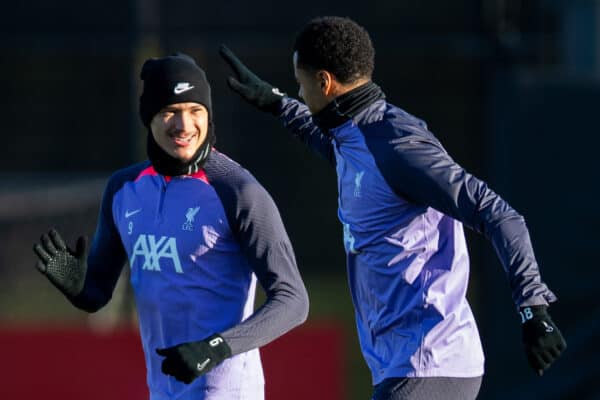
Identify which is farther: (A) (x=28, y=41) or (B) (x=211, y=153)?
(A) (x=28, y=41)

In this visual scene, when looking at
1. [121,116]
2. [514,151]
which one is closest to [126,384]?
[514,151]

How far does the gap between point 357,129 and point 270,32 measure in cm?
A: 523

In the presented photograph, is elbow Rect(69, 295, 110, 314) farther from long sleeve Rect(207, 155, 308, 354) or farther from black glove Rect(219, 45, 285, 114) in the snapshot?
black glove Rect(219, 45, 285, 114)

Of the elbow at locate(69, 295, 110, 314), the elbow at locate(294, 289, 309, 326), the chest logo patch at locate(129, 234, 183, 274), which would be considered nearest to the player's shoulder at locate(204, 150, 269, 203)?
the chest logo patch at locate(129, 234, 183, 274)

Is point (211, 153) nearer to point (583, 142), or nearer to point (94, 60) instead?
point (583, 142)

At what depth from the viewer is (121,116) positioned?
19.2m

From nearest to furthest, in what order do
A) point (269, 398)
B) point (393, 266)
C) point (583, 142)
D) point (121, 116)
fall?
point (393, 266), point (583, 142), point (269, 398), point (121, 116)

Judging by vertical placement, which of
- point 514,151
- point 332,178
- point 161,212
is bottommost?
point 332,178

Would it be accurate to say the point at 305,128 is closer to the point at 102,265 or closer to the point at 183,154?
the point at 183,154

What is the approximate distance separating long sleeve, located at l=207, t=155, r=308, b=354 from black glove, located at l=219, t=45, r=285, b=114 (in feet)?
2.80

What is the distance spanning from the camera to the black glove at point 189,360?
12.6ft

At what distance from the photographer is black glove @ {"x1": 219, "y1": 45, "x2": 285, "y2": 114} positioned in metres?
5.07

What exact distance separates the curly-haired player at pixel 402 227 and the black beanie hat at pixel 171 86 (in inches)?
14.2

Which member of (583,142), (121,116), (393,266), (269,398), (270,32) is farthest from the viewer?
(121,116)
